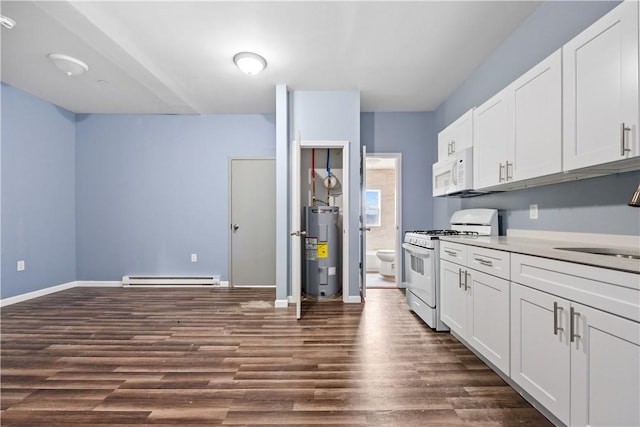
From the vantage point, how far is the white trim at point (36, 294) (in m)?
3.55

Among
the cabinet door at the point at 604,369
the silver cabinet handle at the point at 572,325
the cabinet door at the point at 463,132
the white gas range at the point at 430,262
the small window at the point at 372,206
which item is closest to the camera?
the cabinet door at the point at 604,369

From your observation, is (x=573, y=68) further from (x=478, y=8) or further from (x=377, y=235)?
(x=377, y=235)

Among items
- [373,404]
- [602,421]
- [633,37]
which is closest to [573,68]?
[633,37]

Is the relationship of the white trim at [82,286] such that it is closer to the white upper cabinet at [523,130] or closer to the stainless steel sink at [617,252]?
the white upper cabinet at [523,130]

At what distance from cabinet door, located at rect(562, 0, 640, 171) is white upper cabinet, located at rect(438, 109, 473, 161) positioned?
1189mm

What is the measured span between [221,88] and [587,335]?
3997mm

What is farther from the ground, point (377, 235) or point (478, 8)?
point (478, 8)

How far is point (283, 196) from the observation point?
3.65 metres

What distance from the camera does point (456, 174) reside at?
2.98 meters

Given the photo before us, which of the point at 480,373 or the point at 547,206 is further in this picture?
the point at 547,206

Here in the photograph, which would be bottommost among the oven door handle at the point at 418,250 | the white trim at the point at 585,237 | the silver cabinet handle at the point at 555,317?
the silver cabinet handle at the point at 555,317

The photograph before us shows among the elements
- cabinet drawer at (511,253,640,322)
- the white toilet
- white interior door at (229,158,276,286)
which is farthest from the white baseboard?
cabinet drawer at (511,253,640,322)

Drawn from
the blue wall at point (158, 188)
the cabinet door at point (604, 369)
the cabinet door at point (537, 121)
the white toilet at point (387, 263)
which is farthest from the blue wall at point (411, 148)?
the cabinet door at point (604, 369)

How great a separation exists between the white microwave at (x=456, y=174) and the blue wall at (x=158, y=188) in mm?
2523
